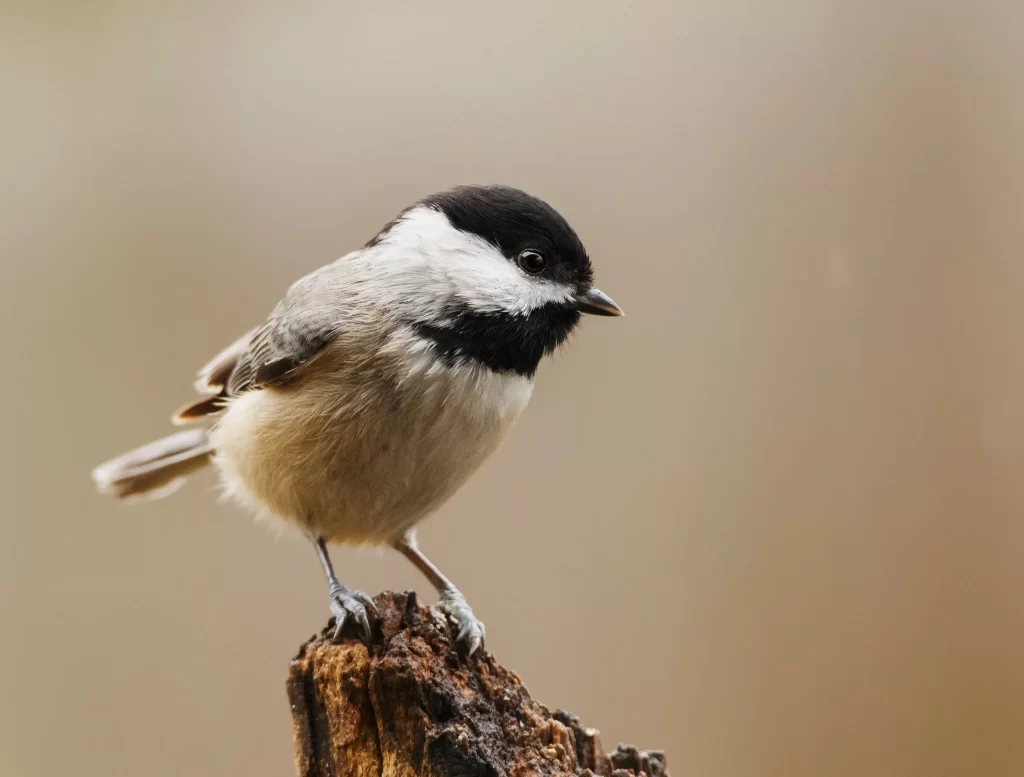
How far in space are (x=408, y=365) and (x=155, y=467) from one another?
2.71ft

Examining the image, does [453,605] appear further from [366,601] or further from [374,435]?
[374,435]

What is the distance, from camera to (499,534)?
224 cm

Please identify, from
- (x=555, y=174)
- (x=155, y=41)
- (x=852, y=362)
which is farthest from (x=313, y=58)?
(x=852, y=362)

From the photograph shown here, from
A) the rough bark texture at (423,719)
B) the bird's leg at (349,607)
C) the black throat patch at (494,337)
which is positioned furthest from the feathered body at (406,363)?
the rough bark texture at (423,719)

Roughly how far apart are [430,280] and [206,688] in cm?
143

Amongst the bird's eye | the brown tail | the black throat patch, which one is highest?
the bird's eye

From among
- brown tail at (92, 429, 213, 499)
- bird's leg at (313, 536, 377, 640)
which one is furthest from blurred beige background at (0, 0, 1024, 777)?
bird's leg at (313, 536, 377, 640)

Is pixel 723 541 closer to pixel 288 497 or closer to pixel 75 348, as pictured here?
pixel 288 497

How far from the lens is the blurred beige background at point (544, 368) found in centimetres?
201

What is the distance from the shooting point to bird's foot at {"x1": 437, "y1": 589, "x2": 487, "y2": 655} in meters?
1.34

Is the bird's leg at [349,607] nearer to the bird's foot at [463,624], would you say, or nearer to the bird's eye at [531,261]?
the bird's foot at [463,624]

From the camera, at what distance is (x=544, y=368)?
228 cm

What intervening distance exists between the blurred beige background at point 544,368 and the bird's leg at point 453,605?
0.54 m

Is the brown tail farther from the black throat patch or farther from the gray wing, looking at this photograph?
the black throat patch
